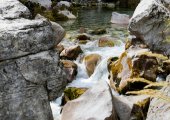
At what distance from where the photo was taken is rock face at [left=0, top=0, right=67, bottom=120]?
6.14 meters

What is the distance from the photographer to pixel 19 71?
6.30 metres

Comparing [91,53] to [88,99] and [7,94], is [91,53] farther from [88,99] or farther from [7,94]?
[7,94]

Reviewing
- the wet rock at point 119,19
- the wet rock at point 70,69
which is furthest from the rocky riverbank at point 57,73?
the wet rock at point 119,19

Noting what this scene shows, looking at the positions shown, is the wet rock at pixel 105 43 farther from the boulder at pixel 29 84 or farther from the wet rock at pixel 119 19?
the boulder at pixel 29 84

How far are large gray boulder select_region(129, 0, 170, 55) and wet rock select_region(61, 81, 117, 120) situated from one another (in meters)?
3.92

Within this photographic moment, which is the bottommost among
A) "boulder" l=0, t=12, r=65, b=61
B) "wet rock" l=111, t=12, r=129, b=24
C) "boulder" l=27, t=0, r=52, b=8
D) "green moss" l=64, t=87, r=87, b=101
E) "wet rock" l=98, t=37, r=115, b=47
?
"boulder" l=27, t=0, r=52, b=8

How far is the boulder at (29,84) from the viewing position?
20.6 ft

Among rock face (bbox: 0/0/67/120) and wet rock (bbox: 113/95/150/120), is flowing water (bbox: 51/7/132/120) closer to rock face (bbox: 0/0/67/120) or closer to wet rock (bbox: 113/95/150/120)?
wet rock (bbox: 113/95/150/120)

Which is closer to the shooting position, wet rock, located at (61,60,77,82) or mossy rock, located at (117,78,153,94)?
mossy rock, located at (117,78,153,94)

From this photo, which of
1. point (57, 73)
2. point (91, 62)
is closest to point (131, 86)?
point (91, 62)

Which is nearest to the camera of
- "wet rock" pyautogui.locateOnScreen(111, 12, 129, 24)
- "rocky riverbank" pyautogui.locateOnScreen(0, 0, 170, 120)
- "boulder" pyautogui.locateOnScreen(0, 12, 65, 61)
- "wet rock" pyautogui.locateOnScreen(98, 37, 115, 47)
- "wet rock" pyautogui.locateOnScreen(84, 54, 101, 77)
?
"boulder" pyautogui.locateOnScreen(0, 12, 65, 61)

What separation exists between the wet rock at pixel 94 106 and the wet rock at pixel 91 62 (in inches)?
190

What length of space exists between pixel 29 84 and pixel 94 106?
1738 millimetres

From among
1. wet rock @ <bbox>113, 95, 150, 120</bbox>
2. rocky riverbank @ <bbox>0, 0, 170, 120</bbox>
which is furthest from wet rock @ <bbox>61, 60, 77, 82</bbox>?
wet rock @ <bbox>113, 95, 150, 120</bbox>
